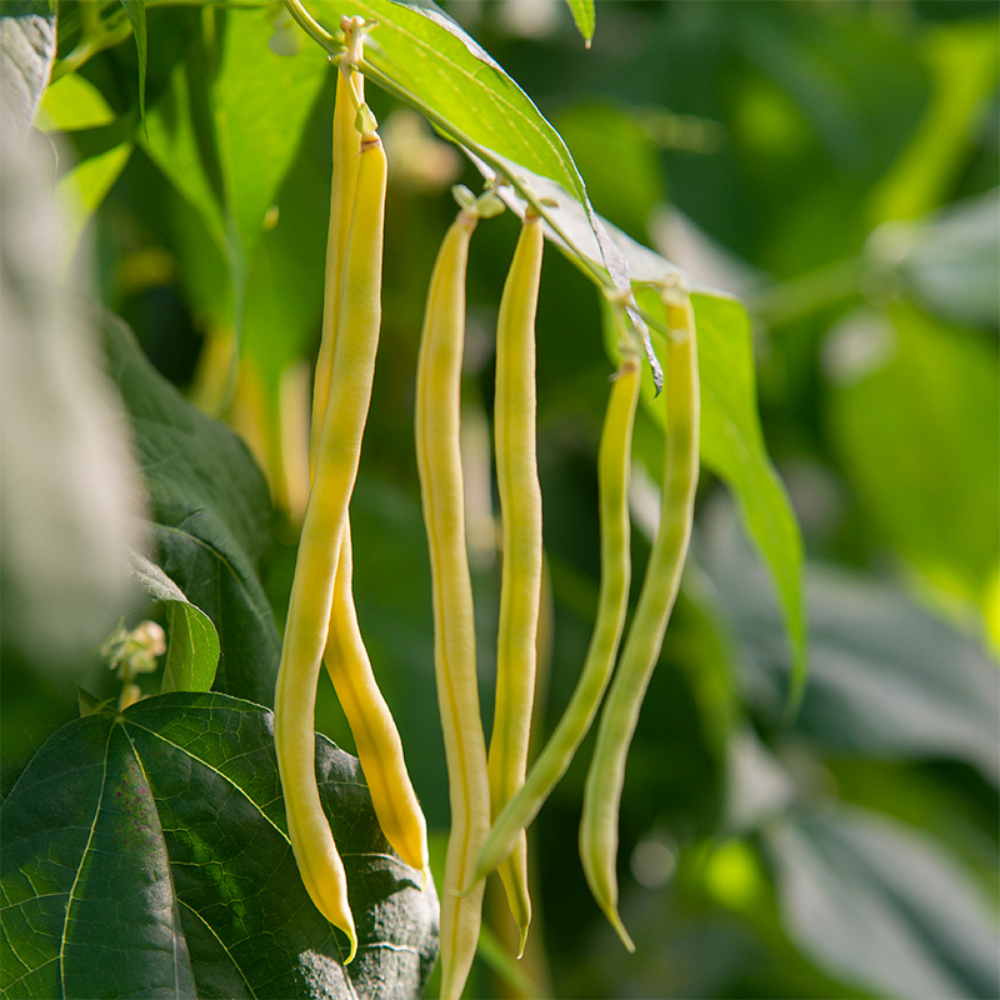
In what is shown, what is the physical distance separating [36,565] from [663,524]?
0.15 meters

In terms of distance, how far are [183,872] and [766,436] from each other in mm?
766

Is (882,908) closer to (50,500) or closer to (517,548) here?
(517,548)

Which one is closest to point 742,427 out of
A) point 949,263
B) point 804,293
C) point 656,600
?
point 656,600

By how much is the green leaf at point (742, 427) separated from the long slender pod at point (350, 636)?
0.12 metres

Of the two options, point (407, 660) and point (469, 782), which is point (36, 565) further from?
point (407, 660)

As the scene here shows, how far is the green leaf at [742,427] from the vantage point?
302mm

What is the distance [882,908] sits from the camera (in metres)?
0.73

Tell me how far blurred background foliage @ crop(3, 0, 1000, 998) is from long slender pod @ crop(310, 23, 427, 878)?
0.15 m

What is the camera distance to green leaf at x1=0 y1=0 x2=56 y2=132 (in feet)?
0.56

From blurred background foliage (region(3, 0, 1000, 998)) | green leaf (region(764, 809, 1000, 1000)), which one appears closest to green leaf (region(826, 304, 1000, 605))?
blurred background foliage (region(3, 0, 1000, 998))

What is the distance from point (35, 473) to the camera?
0.11m

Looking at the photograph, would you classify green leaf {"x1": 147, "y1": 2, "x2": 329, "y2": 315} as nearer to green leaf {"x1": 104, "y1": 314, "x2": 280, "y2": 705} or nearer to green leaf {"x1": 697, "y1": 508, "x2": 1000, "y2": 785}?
green leaf {"x1": 104, "y1": 314, "x2": 280, "y2": 705}

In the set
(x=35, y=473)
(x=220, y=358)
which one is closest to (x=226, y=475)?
(x=35, y=473)

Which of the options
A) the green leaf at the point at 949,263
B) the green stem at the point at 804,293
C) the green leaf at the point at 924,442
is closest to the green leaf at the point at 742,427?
the green stem at the point at 804,293
